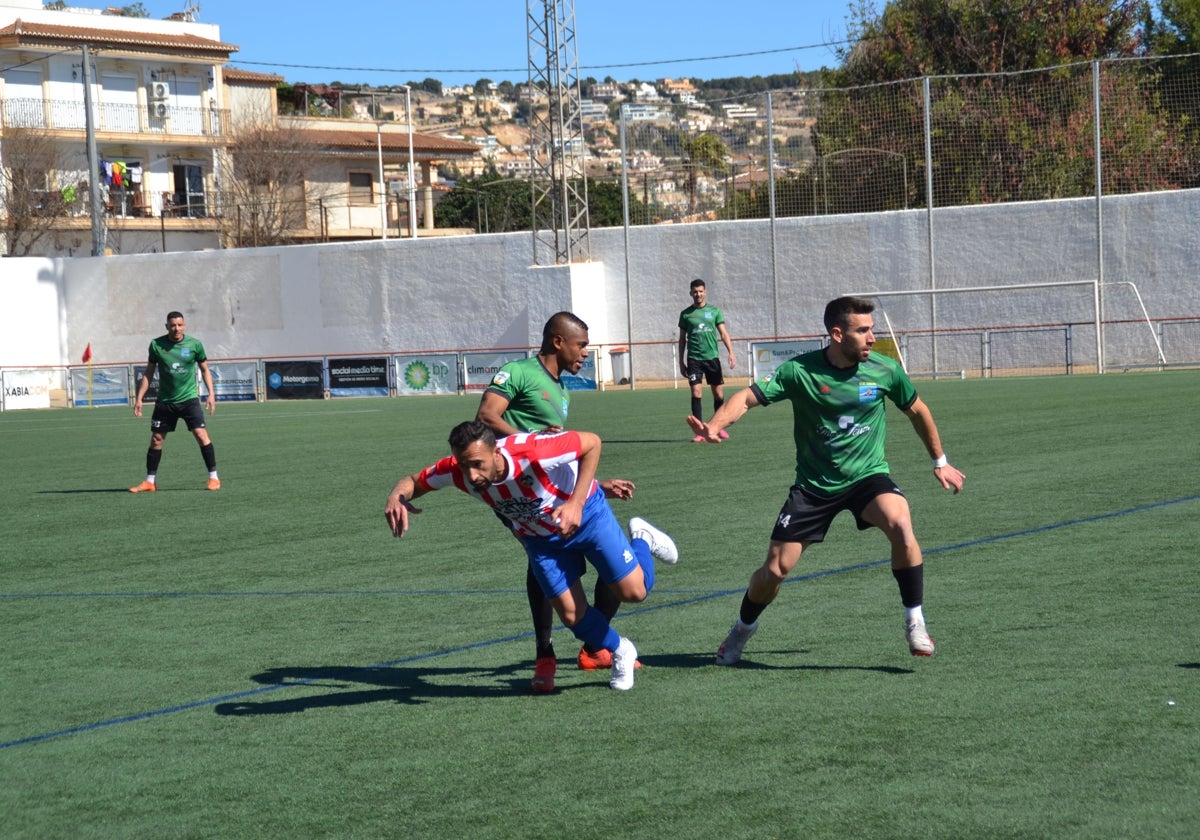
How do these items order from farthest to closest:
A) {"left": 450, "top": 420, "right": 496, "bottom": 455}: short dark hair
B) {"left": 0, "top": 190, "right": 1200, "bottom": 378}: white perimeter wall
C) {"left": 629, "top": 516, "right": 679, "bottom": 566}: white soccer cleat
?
{"left": 0, "top": 190, "right": 1200, "bottom": 378}: white perimeter wall, {"left": 629, "top": 516, "right": 679, "bottom": 566}: white soccer cleat, {"left": 450, "top": 420, "right": 496, "bottom": 455}: short dark hair

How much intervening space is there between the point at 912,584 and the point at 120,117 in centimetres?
6232

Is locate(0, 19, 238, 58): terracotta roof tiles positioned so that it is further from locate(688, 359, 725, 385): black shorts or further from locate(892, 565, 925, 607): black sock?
locate(892, 565, 925, 607): black sock

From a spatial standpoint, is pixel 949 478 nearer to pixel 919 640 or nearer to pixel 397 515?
pixel 919 640

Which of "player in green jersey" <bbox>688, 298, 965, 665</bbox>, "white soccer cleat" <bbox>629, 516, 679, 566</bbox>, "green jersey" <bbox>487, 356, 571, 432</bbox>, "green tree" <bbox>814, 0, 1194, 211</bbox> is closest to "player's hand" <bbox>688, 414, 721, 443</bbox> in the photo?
"player in green jersey" <bbox>688, 298, 965, 665</bbox>

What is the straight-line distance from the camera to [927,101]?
34.7 metres

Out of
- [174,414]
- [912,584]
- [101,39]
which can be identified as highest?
[101,39]

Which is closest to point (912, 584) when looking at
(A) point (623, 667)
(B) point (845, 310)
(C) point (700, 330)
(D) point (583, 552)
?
(B) point (845, 310)

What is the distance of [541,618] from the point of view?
271 inches

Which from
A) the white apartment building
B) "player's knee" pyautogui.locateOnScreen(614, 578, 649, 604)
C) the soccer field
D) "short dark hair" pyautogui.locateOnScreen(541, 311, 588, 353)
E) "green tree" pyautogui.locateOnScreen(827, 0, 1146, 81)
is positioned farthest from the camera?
the white apartment building

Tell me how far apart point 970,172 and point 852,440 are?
1219 inches

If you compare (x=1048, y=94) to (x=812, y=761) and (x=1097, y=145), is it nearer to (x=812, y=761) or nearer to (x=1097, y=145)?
(x=1097, y=145)

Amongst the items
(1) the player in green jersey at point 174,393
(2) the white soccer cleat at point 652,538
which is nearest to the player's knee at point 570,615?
(2) the white soccer cleat at point 652,538

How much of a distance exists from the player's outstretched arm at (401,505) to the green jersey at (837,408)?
1.66 meters

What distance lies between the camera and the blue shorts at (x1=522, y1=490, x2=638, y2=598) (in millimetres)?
6559
